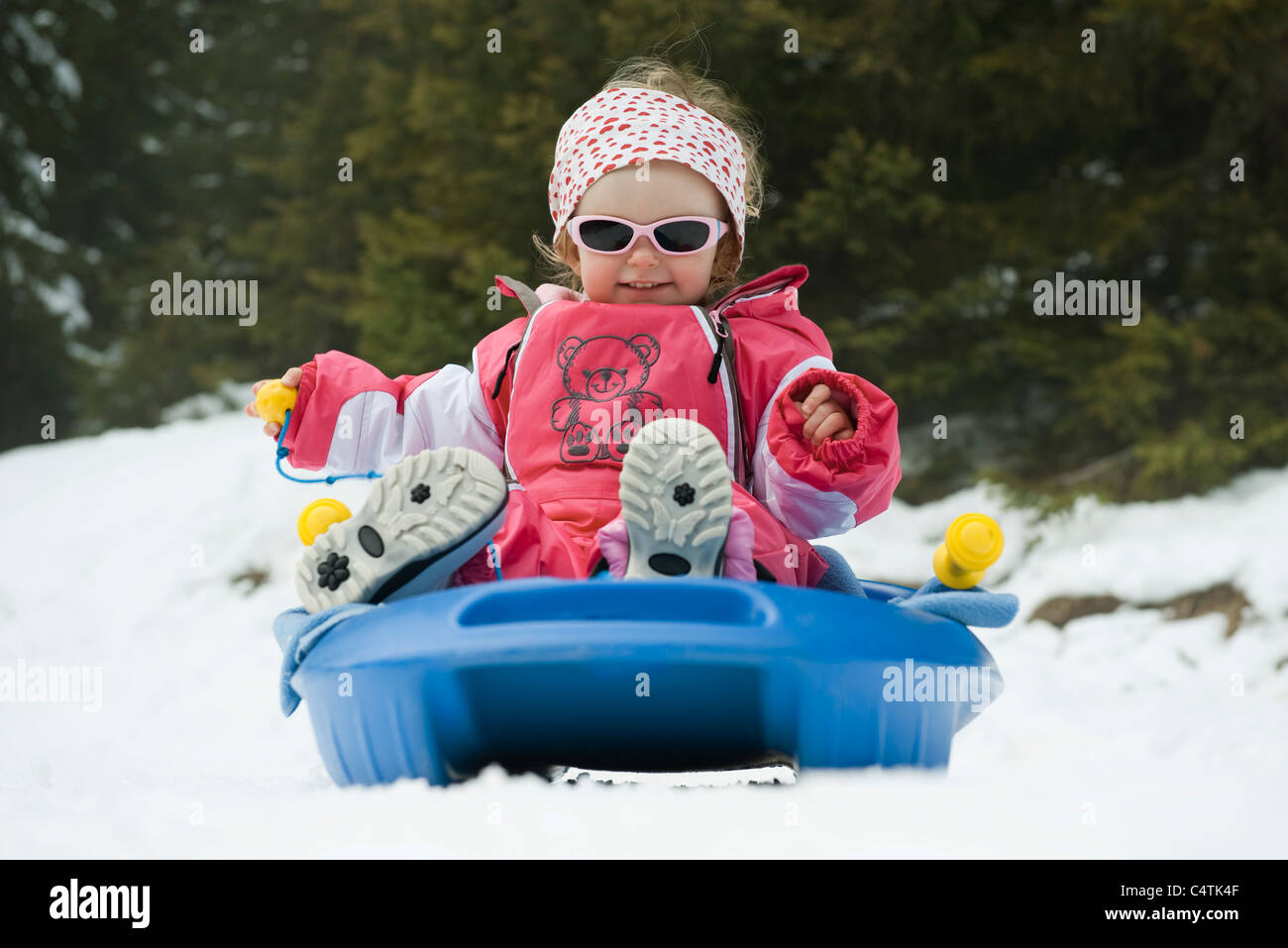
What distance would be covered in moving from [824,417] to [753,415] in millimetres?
274

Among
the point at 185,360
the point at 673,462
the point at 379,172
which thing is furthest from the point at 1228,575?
the point at 185,360

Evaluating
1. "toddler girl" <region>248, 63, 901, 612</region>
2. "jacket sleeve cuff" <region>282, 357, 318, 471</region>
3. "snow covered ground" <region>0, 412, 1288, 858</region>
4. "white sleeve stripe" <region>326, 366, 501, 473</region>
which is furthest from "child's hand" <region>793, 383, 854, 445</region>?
"jacket sleeve cuff" <region>282, 357, 318, 471</region>

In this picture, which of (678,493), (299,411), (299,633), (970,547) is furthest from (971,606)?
(299,411)

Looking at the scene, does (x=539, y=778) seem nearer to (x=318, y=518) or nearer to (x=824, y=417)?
(x=318, y=518)

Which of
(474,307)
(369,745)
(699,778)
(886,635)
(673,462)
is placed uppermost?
(474,307)

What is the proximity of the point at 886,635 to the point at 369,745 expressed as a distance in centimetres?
65

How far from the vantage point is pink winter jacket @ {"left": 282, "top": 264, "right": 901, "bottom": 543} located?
5.66 feet

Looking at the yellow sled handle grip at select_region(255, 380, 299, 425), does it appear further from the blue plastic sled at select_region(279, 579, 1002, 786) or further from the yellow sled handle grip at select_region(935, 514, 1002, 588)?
the yellow sled handle grip at select_region(935, 514, 1002, 588)

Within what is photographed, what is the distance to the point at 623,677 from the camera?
1452 mm

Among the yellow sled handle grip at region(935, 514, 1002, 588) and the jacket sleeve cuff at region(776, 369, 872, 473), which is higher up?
the jacket sleeve cuff at region(776, 369, 872, 473)

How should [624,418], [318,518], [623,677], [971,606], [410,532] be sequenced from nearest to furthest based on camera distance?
[623,677] → [410,532] → [971,606] → [318,518] → [624,418]

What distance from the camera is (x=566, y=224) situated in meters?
2.15

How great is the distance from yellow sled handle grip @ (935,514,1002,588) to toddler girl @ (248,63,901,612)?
0.41 feet

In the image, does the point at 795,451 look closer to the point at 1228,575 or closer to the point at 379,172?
the point at 1228,575
